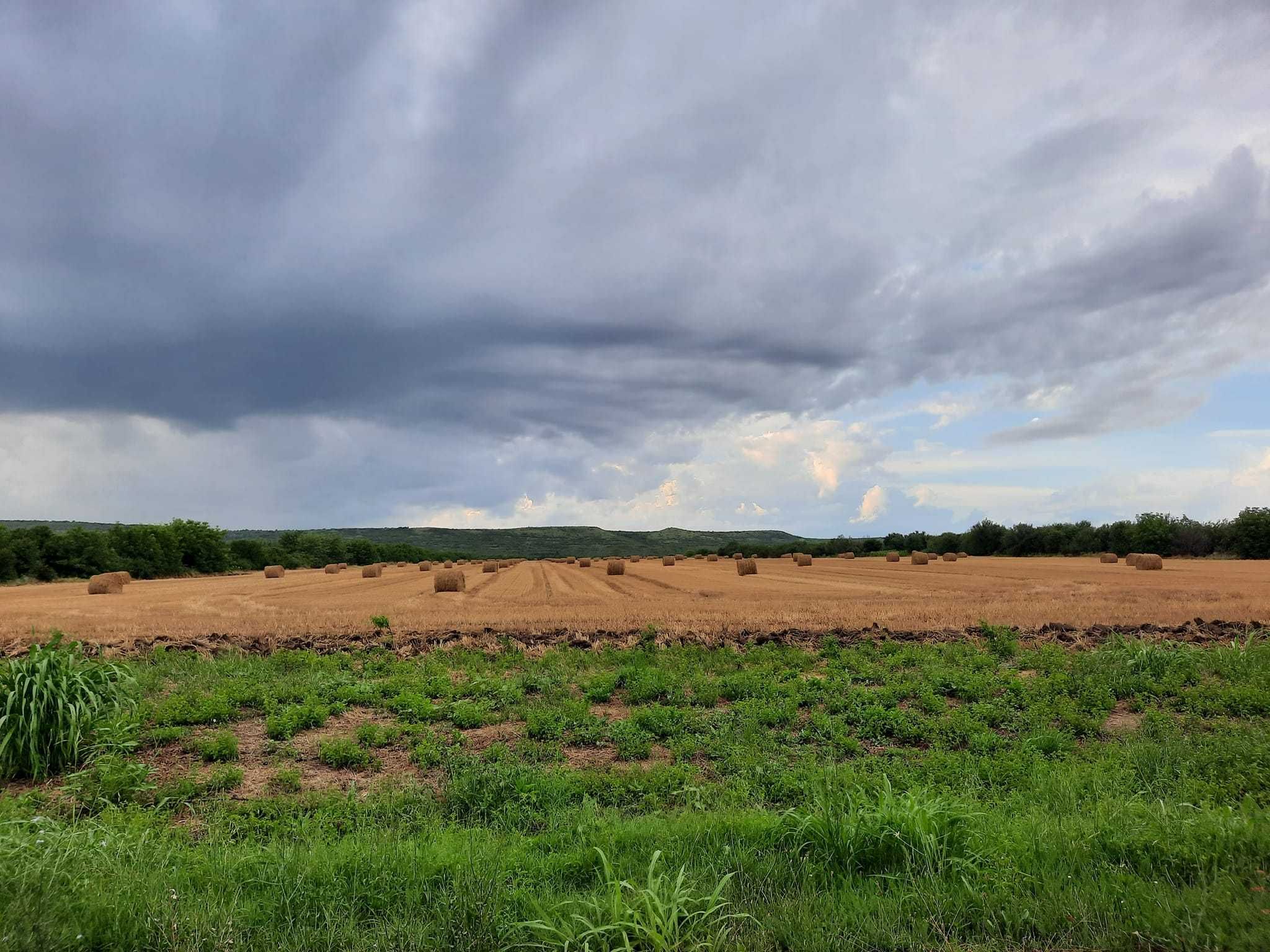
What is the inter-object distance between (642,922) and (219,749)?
7.87 m

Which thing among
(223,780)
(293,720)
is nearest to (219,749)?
(223,780)

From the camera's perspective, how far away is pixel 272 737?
10633 mm

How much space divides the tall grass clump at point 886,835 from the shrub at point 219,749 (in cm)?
799

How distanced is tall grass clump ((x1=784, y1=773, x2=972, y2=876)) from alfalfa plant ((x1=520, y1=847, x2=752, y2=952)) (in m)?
1.35

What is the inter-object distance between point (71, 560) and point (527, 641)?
72.4 metres

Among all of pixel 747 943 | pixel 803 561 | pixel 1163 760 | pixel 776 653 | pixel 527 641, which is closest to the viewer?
pixel 747 943

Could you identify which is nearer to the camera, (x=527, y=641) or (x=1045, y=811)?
(x=1045, y=811)

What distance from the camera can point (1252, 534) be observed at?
6812 cm

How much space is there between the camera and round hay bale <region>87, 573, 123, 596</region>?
38438 millimetres

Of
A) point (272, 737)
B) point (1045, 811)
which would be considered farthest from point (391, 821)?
point (1045, 811)

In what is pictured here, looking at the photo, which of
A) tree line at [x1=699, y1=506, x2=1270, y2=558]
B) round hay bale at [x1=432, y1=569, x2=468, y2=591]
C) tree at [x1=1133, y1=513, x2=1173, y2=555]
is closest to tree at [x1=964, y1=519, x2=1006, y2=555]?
tree line at [x1=699, y1=506, x2=1270, y2=558]

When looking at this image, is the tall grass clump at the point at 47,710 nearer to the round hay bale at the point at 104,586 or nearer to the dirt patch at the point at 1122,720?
the dirt patch at the point at 1122,720

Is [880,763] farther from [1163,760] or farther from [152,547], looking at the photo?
[152,547]

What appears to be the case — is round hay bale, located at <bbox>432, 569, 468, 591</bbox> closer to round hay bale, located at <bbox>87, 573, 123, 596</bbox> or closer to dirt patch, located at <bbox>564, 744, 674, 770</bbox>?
round hay bale, located at <bbox>87, 573, 123, 596</bbox>
